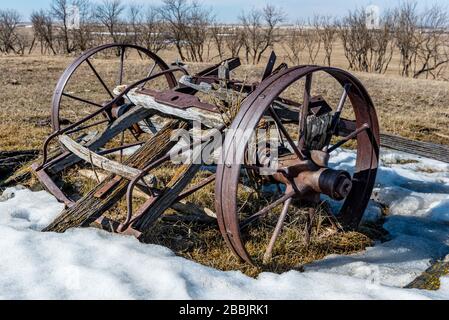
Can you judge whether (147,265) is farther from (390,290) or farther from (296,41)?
(296,41)

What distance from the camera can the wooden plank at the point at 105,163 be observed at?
10.7ft

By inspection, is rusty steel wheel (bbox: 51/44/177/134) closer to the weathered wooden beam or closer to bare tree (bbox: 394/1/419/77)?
the weathered wooden beam

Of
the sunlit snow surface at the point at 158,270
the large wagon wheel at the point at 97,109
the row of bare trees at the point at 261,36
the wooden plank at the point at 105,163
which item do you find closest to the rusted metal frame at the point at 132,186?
the wooden plank at the point at 105,163

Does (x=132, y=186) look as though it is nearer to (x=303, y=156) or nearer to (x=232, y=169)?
(x=232, y=169)

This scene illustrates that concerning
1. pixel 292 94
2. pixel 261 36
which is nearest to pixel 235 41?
pixel 261 36

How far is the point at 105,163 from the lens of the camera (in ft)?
11.2

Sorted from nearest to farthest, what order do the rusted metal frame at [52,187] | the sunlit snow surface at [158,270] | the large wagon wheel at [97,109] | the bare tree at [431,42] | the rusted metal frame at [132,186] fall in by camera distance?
the sunlit snow surface at [158,270] → the rusted metal frame at [132,186] → the rusted metal frame at [52,187] → the large wagon wheel at [97,109] → the bare tree at [431,42]

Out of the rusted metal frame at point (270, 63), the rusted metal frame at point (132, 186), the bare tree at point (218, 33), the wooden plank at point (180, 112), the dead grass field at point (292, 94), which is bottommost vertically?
the dead grass field at point (292, 94)

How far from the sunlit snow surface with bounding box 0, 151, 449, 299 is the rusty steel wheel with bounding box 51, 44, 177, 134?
1.01m

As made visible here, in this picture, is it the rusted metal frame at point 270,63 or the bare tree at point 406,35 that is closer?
the rusted metal frame at point 270,63

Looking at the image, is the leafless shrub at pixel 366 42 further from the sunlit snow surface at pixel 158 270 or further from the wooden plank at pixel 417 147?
the sunlit snow surface at pixel 158 270

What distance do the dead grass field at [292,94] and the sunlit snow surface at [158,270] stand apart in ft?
0.61

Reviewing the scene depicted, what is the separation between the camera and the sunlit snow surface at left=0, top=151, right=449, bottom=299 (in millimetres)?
2693

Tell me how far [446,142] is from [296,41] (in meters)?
26.7
